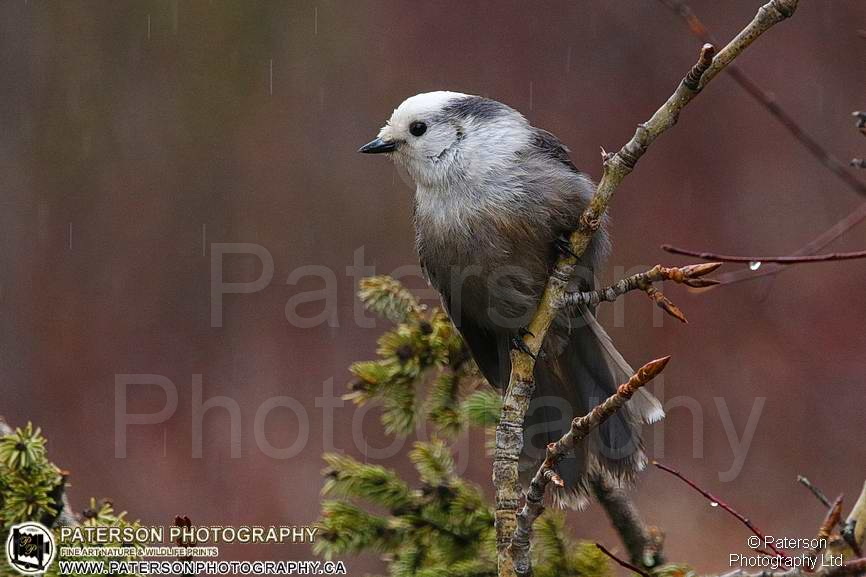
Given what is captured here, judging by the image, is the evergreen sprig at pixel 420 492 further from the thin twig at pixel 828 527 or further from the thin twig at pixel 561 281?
the thin twig at pixel 828 527

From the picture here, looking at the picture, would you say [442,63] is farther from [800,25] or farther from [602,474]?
[602,474]

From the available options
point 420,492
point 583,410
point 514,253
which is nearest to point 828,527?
point 420,492

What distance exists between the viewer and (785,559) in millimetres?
1935

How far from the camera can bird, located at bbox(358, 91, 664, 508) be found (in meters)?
2.96

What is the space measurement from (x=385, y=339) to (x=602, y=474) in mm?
721

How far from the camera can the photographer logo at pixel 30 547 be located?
2.22 metres

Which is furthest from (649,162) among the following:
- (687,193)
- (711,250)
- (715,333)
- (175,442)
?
(175,442)

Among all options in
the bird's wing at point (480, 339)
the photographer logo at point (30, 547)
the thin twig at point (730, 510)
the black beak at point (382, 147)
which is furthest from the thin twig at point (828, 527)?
the black beak at point (382, 147)

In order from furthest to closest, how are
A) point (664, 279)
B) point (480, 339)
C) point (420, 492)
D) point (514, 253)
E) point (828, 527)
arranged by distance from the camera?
point (480, 339) < point (514, 253) < point (420, 492) < point (664, 279) < point (828, 527)

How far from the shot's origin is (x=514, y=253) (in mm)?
2975

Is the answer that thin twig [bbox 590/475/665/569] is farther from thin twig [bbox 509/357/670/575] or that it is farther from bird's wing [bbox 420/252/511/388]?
thin twig [bbox 509/357/670/575]

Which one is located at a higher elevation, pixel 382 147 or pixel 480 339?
pixel 382 147

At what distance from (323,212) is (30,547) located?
4.17 meters

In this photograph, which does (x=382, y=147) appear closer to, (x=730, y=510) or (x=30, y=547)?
(x=30, y=547)
